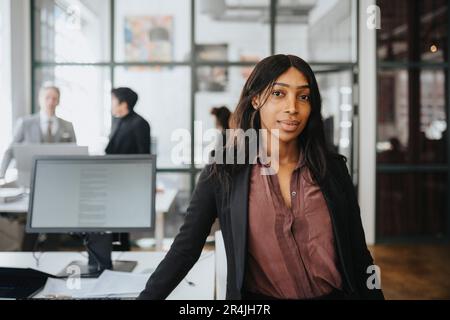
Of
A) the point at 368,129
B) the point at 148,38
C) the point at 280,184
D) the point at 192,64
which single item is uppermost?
the point at 148,38

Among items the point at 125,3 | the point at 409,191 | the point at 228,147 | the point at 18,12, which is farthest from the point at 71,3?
the point at 409,191

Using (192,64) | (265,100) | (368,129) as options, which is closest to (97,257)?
(265,100)

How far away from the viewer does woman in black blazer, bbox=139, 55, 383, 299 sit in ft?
2.99

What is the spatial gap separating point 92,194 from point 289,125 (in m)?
0.77

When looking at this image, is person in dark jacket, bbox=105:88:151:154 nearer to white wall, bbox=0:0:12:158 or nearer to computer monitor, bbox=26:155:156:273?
white wall, bbox=0:0:12:158

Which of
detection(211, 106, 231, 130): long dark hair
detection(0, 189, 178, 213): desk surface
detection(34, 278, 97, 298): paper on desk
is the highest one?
detection(211, 106, 231, 130): long dark hair

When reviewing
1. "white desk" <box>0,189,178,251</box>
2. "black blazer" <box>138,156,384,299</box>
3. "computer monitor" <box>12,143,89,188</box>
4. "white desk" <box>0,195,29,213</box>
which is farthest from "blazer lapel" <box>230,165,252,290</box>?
"white desk" <box>0,195,29,213</box>

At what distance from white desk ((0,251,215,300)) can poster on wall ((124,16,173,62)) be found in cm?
273

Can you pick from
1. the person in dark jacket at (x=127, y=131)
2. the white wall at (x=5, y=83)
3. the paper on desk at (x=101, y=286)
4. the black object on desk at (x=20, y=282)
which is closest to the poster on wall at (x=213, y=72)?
the person in dark jacket at (x=127, y=131)

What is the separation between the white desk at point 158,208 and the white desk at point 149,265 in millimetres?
853

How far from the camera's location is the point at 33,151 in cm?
266

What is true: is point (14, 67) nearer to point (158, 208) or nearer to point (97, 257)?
point (158, 208)

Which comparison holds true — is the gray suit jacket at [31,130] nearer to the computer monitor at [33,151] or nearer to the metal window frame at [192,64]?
the computer monitor at [33,151]
